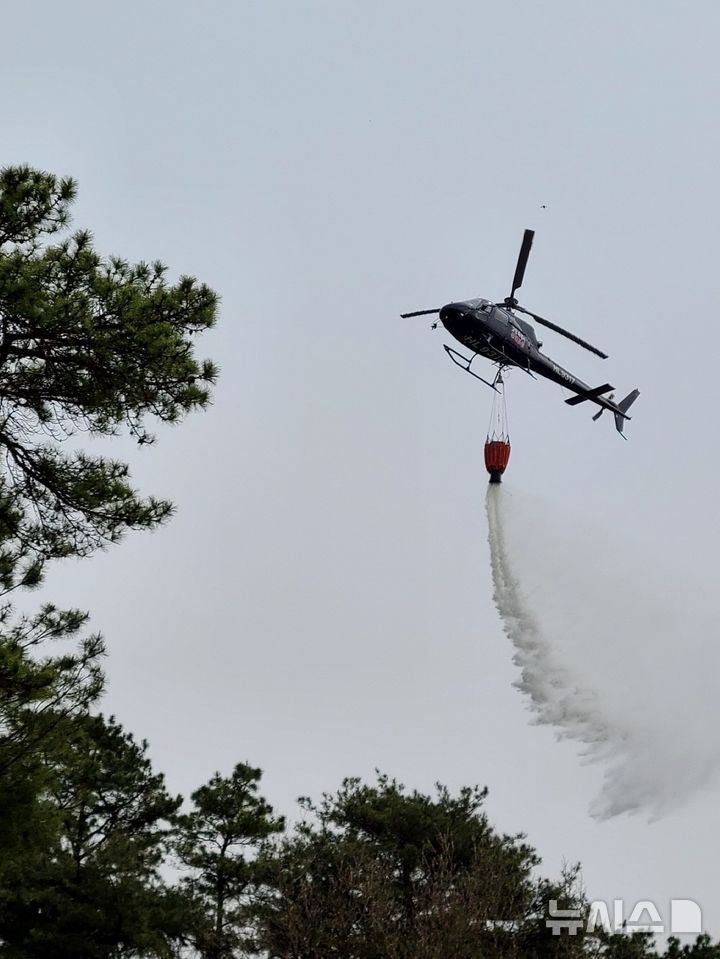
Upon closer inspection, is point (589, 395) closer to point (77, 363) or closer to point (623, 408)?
point (623, 408)

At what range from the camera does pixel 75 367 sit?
1956 cm

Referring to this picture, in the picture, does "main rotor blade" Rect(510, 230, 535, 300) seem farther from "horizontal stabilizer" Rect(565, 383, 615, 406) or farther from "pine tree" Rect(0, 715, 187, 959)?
"pine tree" Rect(0, 715, 187, 959)

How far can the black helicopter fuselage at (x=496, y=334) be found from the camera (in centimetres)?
4369

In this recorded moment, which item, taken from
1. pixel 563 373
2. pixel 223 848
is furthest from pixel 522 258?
pixel 223 848

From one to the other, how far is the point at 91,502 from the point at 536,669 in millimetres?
35087

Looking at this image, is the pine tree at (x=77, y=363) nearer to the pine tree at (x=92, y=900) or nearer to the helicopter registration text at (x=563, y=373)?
the pine tree at (x=92, y=900)

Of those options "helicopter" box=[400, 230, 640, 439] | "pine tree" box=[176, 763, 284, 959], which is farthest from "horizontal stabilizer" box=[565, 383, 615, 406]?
"pine tree" box=[176, 763, 284, 959]

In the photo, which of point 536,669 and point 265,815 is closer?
point 265,815

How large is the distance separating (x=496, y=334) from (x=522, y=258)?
4355 millimetres

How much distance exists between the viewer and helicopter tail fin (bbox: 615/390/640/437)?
51.3 meters

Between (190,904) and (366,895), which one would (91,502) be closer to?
(366,895)

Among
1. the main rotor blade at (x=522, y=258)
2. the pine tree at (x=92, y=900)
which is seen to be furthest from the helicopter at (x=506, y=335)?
the pine tree at (x=92, y=900)

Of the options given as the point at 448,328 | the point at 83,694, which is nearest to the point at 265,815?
the point at 448,328

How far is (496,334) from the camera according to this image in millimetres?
44312
